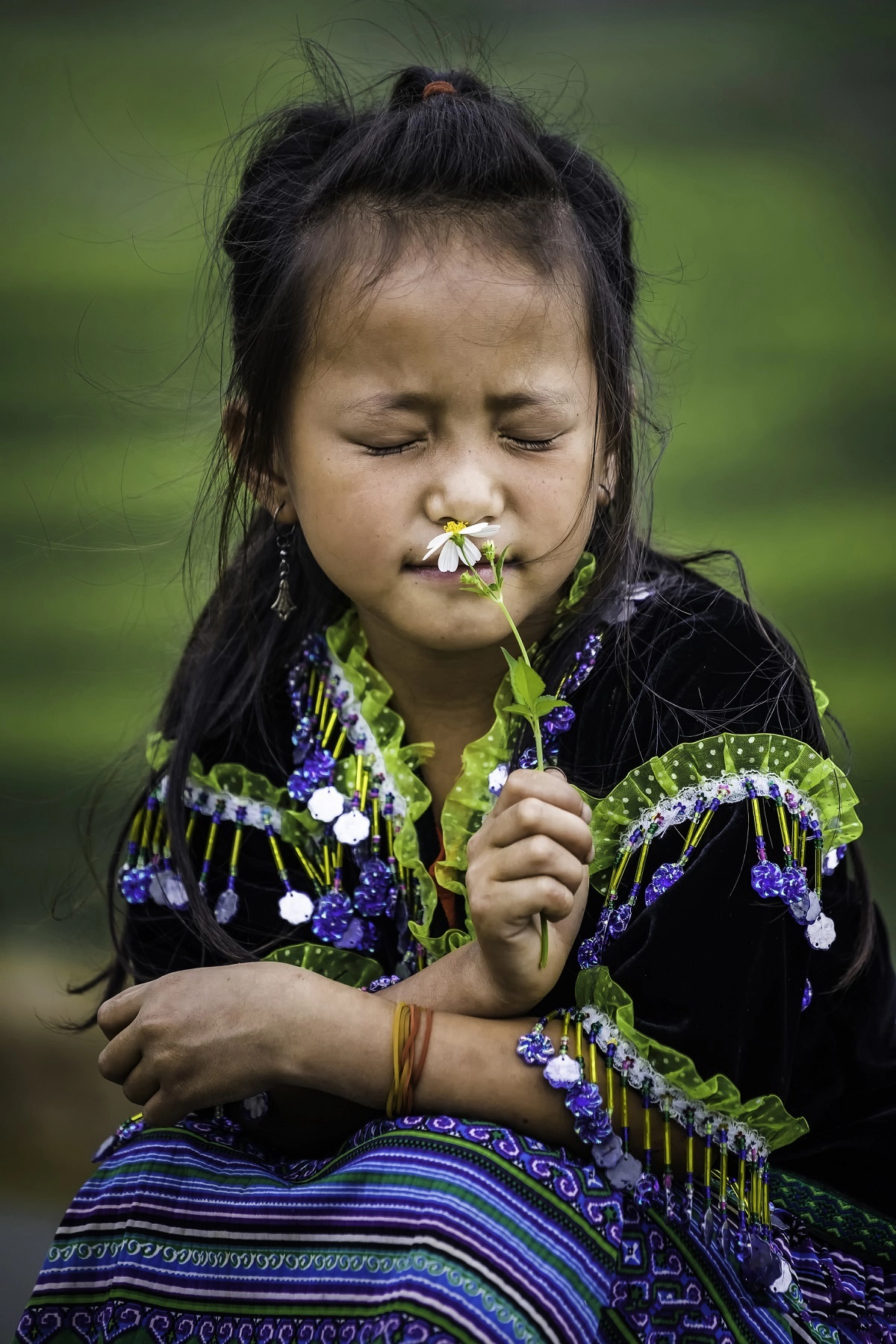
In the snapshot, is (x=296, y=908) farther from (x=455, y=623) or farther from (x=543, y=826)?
(x=543, y=826)

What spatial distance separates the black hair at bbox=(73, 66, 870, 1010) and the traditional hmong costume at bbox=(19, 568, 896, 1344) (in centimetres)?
8

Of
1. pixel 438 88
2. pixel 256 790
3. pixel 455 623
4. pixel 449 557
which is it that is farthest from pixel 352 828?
pixel 438 88

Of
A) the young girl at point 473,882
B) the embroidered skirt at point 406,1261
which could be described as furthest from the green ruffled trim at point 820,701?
the embroidered skirt at point 406,1261

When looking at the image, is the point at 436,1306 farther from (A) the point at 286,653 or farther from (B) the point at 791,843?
(A) the point at 286,653

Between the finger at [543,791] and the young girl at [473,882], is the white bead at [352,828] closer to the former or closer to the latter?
the young girl at [473,882]

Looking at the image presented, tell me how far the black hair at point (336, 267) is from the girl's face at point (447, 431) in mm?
49

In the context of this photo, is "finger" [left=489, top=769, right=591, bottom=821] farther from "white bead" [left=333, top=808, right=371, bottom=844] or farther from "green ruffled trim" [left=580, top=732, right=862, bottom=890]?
A: "white bead" [left=333, top=808, right=371, bottom=844]

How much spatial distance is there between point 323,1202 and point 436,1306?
18 centimetres

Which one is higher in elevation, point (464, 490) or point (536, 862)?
point (464, 490)

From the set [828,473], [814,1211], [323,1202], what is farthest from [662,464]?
[323,1202]

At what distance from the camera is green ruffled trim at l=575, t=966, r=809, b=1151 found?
1365 mm

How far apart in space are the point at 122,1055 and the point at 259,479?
28.4 inches

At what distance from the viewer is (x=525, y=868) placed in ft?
4.14

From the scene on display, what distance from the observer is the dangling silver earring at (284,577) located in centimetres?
186
